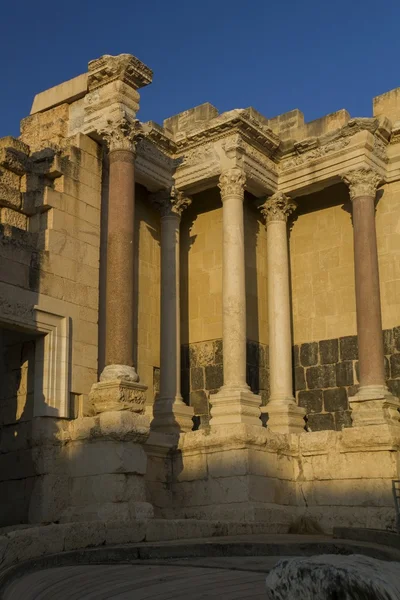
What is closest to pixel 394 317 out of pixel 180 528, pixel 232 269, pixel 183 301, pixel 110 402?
pixel 232 269

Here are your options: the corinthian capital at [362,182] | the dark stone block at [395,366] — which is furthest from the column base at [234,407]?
the corinthian capital at [362,182]

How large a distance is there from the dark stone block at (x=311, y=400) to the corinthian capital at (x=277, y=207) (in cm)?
454

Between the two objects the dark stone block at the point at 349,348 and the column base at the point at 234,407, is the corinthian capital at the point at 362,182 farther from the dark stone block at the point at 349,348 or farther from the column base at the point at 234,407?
the column base at the point at 234,407

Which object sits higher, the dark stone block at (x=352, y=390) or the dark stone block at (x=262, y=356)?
the dark stone block at (x=262, y=356)

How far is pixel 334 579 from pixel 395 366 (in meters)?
15.1

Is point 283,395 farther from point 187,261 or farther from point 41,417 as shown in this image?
point 41,417

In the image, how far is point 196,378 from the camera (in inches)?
798

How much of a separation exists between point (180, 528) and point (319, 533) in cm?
450

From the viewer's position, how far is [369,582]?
415cm

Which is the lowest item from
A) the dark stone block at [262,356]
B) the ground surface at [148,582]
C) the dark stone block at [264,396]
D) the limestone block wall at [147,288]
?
the ground surface at [148,582]

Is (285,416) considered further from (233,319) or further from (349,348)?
(233,319)

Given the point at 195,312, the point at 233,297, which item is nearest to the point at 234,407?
the point at 233,297

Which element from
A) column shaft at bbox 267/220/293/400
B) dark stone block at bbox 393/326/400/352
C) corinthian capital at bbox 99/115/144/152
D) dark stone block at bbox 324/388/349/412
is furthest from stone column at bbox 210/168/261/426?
dark stone block at bbox 393/326/400/352

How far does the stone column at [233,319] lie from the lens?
17.2 metres
